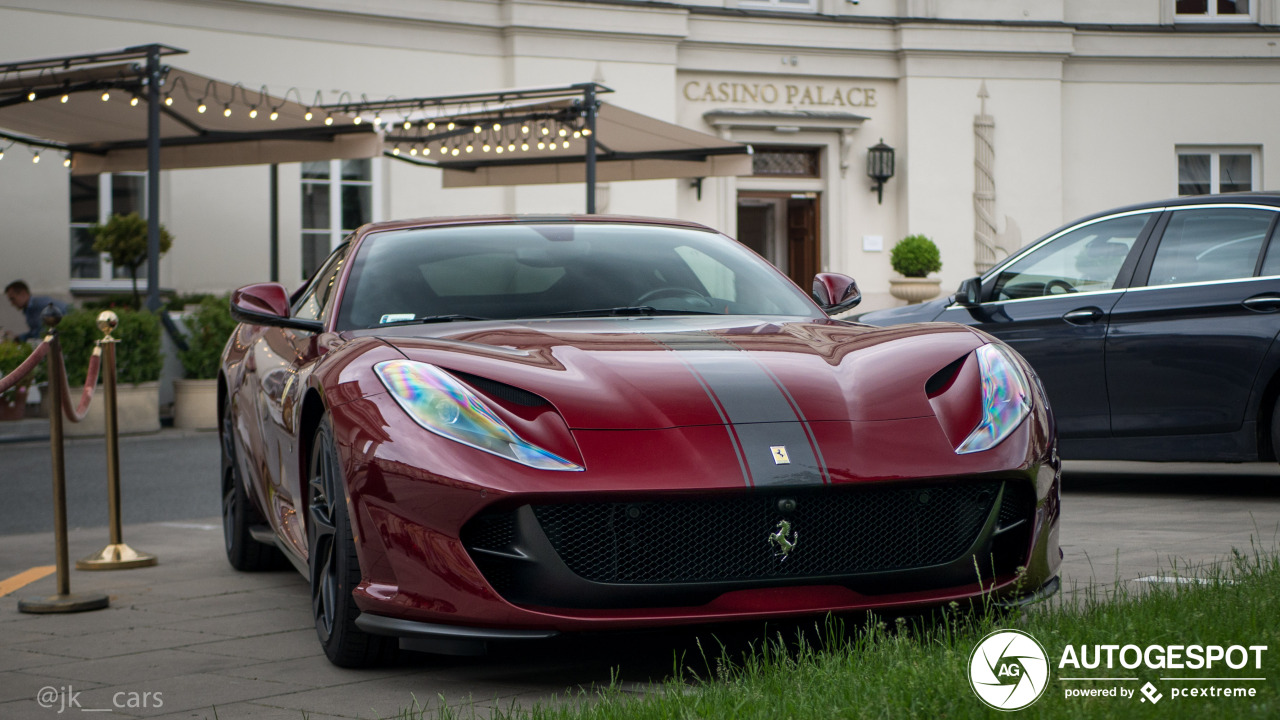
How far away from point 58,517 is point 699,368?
283 centimetres

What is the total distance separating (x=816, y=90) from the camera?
23.5 metres

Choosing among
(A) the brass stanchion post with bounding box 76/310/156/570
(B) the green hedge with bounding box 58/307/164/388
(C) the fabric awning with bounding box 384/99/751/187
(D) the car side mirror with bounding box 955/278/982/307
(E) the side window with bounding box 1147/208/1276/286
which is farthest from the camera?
(C) the fabric awning with bounding box 384/99/751/187

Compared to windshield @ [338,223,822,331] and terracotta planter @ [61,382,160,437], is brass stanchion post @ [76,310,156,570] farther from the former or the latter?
terracotta planter @ [61,382,160,437]

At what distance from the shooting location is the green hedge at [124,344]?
43.4 feet

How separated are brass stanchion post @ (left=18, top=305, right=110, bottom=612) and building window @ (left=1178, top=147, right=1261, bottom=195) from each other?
22.3 metres

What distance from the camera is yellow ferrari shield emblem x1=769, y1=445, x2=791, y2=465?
345 cm

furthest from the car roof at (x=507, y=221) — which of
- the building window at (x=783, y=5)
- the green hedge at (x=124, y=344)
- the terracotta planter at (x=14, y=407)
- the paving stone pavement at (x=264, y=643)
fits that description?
the building window at (x=783, y=5)

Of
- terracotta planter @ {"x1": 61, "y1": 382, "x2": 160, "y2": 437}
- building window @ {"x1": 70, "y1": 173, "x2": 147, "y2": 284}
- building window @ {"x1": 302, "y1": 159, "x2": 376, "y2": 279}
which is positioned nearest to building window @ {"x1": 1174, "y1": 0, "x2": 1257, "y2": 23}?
building window @ {"x1": 302, "y1": 159, "x2": 376, "y2": 279}

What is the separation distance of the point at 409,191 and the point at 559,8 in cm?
359

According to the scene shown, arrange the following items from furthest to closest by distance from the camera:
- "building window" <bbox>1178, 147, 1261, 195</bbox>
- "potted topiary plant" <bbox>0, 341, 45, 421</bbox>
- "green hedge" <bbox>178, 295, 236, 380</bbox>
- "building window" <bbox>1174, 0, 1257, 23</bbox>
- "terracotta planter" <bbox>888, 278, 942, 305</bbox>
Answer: "building window" <bbox>1174, 0, 1257, 23</bbox> → "building window" <bbox>1178, 147, 1261, 195</bbox> → "terracotta planter" <bbox>888, 278, 942, 305</bbox> → "green hedge" <bbox>178, 295, 236, 380</bbox> → "potted topiary plant" <bbox>0, 341, 45, 421</bbox>

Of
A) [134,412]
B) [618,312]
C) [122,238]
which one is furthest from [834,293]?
[122,238]

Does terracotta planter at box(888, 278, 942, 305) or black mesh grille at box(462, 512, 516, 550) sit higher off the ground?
terracotta planter at box(888, 278, 942, 305)

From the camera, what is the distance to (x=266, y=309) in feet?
16.0

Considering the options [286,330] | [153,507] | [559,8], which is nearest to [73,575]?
[286,330]
